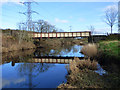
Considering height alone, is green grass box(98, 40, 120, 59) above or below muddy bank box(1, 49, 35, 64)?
above

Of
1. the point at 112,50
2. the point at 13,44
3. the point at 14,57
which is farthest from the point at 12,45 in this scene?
the point at 112,50

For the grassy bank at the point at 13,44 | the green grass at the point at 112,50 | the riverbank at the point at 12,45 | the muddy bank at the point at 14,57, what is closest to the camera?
the green grass at the point at 112,50

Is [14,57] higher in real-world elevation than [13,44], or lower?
lower

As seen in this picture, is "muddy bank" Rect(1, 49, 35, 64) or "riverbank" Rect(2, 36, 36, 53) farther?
"riverbank" Rect(2, 36, 36, 53)

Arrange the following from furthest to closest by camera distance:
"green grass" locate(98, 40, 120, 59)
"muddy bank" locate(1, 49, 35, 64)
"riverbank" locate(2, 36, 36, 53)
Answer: "riverbank" locate(2, 36, 36, 53) < "muddy bank" locate(1, 49, 35, 64) < "green grass" locate(98, 40, 120, 59)

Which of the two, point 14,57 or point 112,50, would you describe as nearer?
point 112,50

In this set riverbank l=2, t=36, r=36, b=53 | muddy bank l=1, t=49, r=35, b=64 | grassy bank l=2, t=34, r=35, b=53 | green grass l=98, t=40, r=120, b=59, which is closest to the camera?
green grass l=98, t=40, r=120, b=59

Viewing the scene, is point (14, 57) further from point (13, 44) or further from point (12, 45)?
point (13, 44)

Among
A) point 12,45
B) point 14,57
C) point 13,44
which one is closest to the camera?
point 14,57

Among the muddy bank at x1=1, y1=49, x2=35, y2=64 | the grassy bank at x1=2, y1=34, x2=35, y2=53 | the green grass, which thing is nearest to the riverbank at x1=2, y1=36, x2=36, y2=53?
the grassy bank at x1=2, y1=34, x2=35, y2=53

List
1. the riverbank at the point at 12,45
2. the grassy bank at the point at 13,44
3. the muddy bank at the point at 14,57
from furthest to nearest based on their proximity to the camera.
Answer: the grassy bank at the point at 13,44 < the riverbank at the point at 12,45 < the muddy bank at the point at 14,57

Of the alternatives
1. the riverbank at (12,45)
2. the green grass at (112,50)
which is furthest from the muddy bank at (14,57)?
the green grass at (112,50)

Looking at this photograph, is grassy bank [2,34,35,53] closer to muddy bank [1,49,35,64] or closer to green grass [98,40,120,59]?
muddy bank [1,49,35,64]

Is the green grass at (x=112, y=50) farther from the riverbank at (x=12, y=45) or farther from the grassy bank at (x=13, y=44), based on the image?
the grassy bank at (x=13, y=44)
